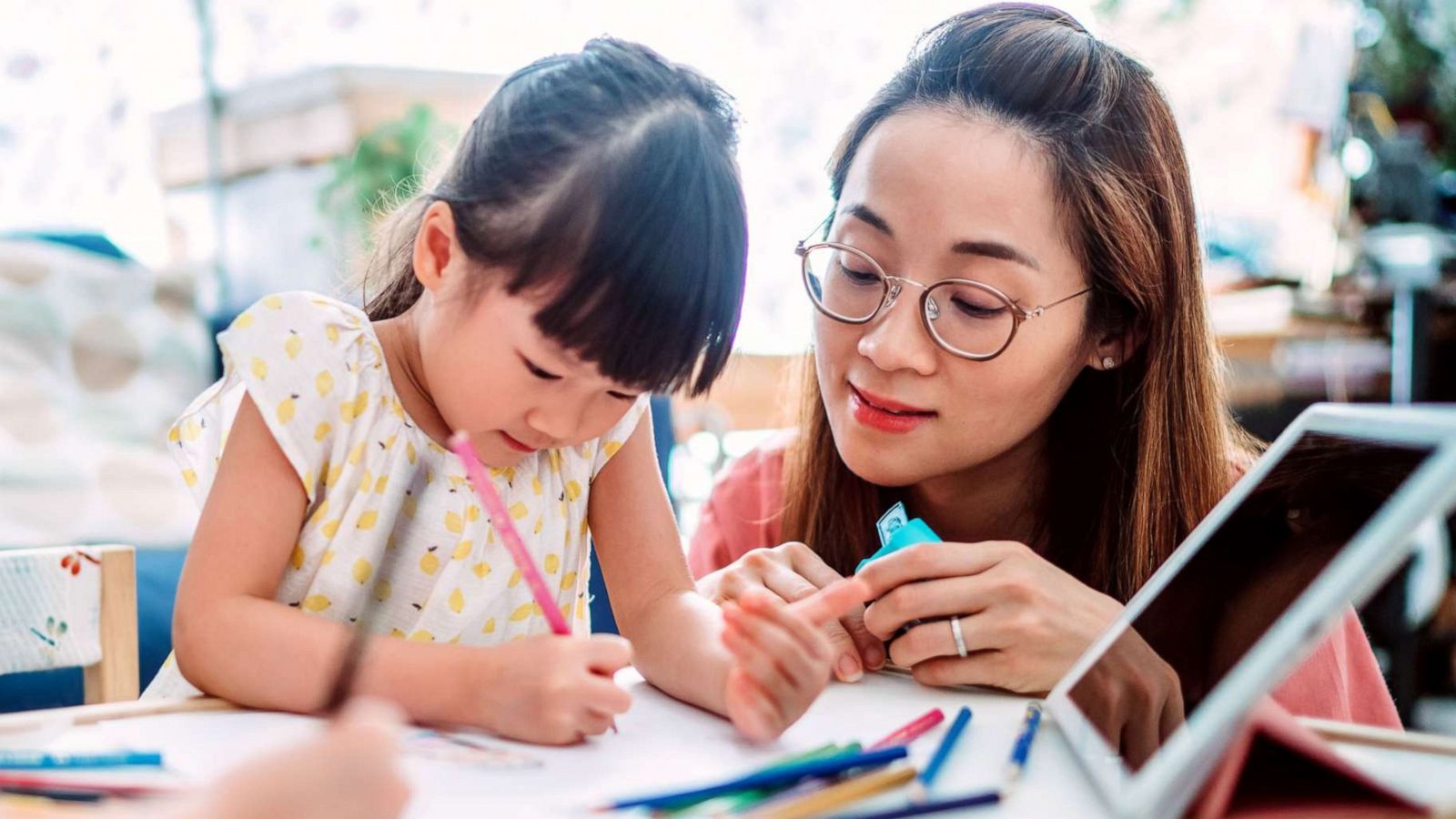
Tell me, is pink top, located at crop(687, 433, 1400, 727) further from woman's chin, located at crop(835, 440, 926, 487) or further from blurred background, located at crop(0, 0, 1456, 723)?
blurred background, located at crop(0, 0, 1456, 723)

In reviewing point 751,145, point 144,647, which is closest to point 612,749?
point 144,647

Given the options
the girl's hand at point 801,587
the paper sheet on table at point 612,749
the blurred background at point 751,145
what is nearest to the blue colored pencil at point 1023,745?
the paper sheet on table at point 612,749

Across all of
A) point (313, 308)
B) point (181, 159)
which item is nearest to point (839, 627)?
point (313, 308)

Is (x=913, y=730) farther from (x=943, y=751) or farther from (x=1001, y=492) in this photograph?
(x=1001, y=492)

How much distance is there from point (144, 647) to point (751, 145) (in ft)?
4.57

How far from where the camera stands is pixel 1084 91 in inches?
38.1

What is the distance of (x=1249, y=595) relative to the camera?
575 millimetres

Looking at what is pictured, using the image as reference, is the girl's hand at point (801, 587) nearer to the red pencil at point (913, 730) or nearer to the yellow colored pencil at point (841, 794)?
the red pencil at point (913, 730)

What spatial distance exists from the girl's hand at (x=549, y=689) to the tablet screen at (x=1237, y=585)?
23 cm

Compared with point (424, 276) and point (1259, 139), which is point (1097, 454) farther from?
point (1259, 139)

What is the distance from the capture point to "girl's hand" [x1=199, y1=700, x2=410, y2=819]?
343mm

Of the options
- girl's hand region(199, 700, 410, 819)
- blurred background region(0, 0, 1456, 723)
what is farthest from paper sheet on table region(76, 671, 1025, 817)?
blurred background region(0, 0, 1456, 723)

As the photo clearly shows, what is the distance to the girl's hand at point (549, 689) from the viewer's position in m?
0.59

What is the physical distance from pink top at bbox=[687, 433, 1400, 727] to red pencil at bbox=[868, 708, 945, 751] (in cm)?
26
